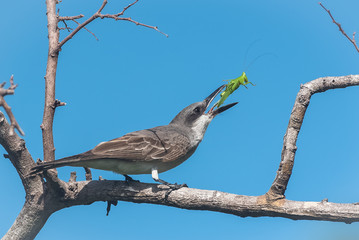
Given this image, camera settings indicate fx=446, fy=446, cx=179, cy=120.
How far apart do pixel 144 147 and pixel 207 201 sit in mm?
1903

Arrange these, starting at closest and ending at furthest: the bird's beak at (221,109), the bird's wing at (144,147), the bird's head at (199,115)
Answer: the bird's wing at (144,147), the bird's beak at (221,109), the bird's head at (199,115)

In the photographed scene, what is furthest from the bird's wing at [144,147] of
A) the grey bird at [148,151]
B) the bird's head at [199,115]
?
the bird's head at [199,115]

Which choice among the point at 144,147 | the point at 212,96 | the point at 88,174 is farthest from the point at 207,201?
the point at 212,96

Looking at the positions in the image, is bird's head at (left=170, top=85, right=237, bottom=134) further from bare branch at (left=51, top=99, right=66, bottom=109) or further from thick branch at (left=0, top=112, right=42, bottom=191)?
thick branch at (left=0, top=112, right=42, bottom=191)

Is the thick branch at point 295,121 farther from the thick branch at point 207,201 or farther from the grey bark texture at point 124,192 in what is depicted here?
the thick branch at point 207,201

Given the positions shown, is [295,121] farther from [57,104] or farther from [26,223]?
[26,223]

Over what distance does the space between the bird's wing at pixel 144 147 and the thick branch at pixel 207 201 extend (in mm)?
525

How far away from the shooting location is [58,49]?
8.00 metres

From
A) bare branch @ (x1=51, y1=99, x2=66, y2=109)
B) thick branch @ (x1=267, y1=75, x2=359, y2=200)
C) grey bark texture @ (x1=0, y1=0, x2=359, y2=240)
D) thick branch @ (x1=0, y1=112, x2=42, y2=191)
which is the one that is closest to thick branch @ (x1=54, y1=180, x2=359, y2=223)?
grey bark texture @ (x1=0, y1=0, x2=359, y2=240)

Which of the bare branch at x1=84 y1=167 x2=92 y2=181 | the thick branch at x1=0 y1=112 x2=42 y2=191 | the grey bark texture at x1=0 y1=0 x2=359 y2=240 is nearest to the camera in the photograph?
the grey bark texture at x1=0 y1=0 x2=359 y2=240

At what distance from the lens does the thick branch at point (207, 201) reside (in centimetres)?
607

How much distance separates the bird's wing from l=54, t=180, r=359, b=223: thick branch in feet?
1.72

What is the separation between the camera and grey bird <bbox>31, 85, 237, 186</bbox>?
7547 mm

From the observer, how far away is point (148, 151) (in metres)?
8.20
